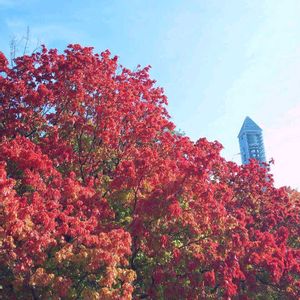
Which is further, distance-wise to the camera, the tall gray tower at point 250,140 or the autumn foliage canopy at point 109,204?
the tall gray tower at point 250,140

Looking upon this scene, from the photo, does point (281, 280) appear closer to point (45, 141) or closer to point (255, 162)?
point (255, 162)

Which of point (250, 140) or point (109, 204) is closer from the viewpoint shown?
point (109, 204)

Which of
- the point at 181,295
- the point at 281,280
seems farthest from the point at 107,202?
the point at 281,280

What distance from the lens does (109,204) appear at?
13445 millimetres

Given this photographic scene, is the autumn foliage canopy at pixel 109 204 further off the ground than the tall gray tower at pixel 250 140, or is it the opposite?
the tall gray tower at pixel 250 140

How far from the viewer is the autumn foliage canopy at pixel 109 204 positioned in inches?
396

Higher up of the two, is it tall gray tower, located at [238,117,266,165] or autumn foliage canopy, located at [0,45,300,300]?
tall gray tower, located at [238,117,266,165]

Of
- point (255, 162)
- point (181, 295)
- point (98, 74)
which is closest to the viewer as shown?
point (181, 295)

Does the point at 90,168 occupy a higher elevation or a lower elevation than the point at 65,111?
lower

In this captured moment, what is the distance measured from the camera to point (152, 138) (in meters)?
17.3

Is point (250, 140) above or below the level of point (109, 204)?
above

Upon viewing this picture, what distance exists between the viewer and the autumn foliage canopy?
1007cm

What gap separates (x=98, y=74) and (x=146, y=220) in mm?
7315

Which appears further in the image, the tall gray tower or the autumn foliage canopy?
the tall gray tower
